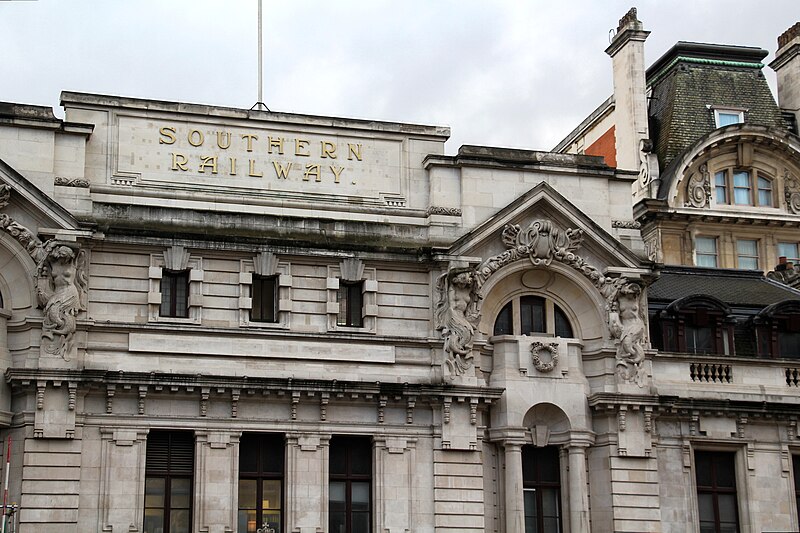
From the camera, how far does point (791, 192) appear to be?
2405 inches

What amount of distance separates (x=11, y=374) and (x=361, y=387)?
10014mm

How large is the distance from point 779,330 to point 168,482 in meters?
21.2

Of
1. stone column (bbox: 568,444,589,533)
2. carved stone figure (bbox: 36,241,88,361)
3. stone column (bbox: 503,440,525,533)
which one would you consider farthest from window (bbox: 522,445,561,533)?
carved stone figure (bbox: 36,241,88,361)

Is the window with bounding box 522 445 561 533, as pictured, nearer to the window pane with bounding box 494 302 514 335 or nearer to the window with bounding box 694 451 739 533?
the window pane with bounding box 494 302 514 335

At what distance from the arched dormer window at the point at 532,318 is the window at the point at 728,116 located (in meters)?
19.9

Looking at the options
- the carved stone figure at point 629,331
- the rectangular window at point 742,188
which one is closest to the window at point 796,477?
the carved stone figure at point 629,331

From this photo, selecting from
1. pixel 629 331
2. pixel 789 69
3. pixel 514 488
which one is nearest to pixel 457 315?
pixel 514 488

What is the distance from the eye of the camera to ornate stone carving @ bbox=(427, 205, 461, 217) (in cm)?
4481

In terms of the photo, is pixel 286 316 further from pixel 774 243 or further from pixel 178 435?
pixel 774 243

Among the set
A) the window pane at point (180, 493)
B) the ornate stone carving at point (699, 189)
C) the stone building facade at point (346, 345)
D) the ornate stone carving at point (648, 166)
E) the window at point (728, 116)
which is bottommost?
the window pane at point (180, 493)

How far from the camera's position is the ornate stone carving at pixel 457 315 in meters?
43.5

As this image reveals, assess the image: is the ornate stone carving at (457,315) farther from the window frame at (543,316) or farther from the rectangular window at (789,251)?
the rectangular window at (789,251)

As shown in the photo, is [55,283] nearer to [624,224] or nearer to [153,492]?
[153,492]

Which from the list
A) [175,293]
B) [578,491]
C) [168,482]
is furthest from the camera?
[578,491]
